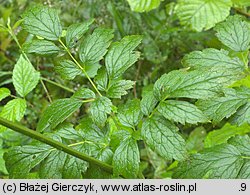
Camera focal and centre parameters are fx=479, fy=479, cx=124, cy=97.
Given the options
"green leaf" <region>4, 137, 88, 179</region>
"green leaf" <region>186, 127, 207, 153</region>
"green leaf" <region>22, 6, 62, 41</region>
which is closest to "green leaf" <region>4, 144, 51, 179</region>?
"green leaf" <region>4, 137, 88, 179</region>

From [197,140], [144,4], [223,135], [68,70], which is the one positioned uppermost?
[144,4]

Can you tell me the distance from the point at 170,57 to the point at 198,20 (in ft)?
2.51

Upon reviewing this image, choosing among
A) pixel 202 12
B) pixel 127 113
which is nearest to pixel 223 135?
pixel 202 12

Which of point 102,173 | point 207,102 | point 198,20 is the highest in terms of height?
point 198,20

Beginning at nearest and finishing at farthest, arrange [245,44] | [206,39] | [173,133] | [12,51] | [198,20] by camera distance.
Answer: [173,133], [245,44], [198,20], [206,39], [12,51]

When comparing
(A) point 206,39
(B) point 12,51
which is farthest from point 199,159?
(B) point 12,51

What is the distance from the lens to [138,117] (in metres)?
0.81

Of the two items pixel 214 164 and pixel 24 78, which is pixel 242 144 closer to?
pixel 214 164

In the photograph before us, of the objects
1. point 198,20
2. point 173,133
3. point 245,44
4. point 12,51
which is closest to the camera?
point 173,133

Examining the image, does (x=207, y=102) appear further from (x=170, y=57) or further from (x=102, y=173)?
(x=170, y=57)

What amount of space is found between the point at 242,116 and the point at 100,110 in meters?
0.24

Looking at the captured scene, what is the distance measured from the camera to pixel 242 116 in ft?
2.62

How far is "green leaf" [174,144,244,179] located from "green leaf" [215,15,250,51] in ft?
0.69

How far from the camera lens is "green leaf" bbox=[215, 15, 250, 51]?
901 millimetres
